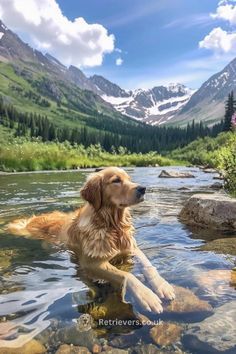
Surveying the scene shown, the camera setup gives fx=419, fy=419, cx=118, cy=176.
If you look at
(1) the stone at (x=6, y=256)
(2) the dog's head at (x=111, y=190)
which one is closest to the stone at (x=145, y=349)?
(2) the dog's head at (x=111, y=190)

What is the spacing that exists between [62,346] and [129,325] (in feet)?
2.77

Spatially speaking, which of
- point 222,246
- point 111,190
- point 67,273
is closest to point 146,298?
point 67,273

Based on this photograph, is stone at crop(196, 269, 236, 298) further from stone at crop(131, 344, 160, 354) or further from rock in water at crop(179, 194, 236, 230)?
rock in water at crop(179, 194, 236, 230)

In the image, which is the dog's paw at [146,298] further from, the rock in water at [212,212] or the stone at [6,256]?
the rock in water at [212,212]

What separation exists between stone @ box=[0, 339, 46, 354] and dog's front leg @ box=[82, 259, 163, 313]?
4.87 feet

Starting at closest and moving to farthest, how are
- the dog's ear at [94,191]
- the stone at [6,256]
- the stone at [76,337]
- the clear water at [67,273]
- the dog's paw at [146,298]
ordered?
1. the stone at [76,337]
2. the clear water at [67,273]
3. the dog's paw at [146,298]
4. the dog's ear at [94,191]
5. the stone at [6,256]

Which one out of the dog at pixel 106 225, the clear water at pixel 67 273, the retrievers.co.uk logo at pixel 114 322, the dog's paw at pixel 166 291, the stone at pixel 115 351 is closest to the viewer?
the stone at pixel 115 351

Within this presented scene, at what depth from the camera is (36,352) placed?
430 cm

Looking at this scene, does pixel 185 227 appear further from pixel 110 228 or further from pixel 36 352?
pixel 36 352

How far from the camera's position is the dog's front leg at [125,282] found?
5.40 metres

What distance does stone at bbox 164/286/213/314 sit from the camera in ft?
17.3

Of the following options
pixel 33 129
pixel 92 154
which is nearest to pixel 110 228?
pixel 92 154

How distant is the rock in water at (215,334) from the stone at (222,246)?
125 inches

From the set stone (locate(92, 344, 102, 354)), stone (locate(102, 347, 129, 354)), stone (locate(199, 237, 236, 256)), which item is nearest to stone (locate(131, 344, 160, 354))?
stone (locate(102, 347, 129, 354))
